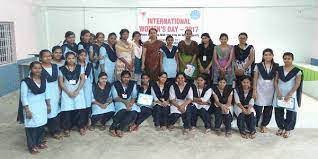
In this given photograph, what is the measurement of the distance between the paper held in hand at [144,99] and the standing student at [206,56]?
845 millimetres

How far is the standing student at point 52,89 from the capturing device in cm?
343

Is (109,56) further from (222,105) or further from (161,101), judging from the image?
(222,105)

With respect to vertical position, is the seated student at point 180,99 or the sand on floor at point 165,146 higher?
the seated student at point 180,99

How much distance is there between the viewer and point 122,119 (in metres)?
3.93

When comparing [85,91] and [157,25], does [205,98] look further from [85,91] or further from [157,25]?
[157,25]

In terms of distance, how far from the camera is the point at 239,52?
4176mm

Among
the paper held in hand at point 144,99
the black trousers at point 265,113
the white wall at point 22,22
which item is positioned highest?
the white wall at point 22,22

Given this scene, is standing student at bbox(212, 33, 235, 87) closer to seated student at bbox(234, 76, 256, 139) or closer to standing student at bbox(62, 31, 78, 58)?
seated student at bbox(234, 76, 256, 139)

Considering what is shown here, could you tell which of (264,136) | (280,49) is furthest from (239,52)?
(280,49)

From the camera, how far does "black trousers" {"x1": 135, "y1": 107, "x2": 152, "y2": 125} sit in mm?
4074

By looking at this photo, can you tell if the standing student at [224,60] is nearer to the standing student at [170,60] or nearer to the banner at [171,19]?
the standing student at [170,60]

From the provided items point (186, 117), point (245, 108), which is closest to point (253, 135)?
point (245, 108)

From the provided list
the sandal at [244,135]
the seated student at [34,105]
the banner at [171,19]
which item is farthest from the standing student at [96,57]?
the banner at [171,19]

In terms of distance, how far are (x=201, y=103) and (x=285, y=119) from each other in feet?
3.45
